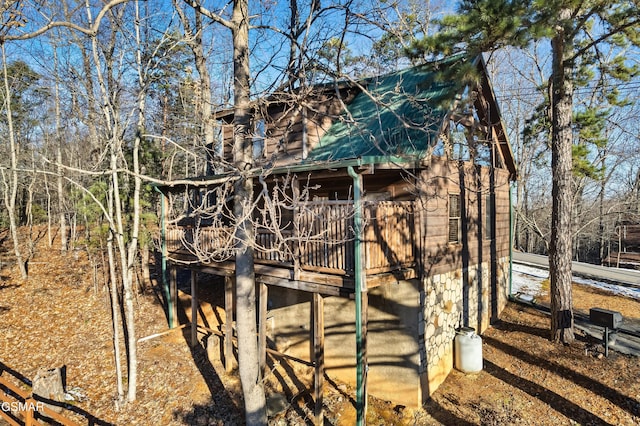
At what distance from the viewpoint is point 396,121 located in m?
8.88

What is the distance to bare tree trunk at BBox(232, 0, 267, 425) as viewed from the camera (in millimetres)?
5996

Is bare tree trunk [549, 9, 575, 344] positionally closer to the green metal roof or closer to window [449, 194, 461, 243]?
window [449, 194, 461, 243]

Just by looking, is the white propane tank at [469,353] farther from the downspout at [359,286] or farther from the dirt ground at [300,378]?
the downspout at [359,286]

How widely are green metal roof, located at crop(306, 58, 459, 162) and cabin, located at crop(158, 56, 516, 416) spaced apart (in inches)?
2.0

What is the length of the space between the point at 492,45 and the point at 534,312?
318 inches

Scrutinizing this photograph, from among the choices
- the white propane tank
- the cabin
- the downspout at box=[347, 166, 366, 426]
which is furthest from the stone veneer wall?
the downspout at box=[347, 166, 366, 426]

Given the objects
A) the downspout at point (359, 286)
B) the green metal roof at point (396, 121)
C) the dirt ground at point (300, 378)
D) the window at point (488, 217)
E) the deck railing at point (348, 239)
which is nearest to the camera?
the downspout at point (359, 286)

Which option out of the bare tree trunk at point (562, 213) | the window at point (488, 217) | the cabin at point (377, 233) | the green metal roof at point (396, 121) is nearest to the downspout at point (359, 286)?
the cabin at point (377, 233)

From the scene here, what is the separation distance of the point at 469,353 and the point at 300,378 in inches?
163

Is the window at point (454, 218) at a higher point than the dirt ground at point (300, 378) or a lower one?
higher

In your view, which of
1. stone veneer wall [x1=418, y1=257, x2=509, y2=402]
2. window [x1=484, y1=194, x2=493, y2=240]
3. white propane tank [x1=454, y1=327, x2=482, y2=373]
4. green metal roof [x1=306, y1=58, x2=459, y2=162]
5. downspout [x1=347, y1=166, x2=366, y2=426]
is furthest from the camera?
window [x1=484, y1=194, x2=493, y2=240]

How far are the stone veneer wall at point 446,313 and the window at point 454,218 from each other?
0.89m

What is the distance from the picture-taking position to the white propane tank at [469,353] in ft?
27.1

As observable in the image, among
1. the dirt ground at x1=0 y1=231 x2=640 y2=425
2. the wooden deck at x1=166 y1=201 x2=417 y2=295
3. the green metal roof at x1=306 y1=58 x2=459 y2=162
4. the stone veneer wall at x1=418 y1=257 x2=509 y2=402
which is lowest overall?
the dirt ground at x1=0 y1=231 x2=640 y2=425
